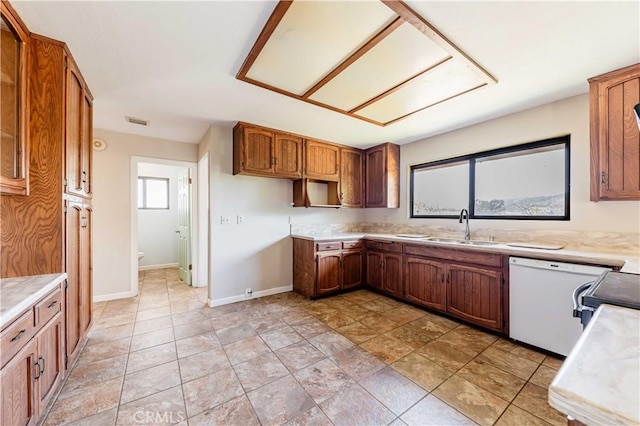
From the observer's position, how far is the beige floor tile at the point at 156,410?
1.47m

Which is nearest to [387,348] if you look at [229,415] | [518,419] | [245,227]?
[518,419]

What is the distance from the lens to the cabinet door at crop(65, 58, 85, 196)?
183cm

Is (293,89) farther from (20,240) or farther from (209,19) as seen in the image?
(20,240)

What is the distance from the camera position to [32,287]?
1.43m

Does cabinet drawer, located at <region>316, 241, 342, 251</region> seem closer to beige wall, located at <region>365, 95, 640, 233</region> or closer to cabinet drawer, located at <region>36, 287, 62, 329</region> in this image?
beige wall, located at <region>365, 95, 640, 233</region>

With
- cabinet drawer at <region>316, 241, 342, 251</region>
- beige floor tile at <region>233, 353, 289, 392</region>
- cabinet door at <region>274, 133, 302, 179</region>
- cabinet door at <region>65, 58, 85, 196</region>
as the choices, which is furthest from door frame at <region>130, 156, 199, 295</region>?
beige floor tile at <region>233, 353, 289, 392</region>

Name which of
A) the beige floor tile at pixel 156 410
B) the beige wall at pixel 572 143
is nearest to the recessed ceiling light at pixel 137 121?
the beige floor tile at pixel 156 410

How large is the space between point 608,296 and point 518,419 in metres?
0.93

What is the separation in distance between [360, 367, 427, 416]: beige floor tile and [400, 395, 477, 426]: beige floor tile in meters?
0.04

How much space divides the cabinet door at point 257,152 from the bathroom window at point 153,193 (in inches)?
135

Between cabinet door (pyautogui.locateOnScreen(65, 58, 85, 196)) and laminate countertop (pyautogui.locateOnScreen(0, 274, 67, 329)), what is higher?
cabinet door (pyautogui.locateOnScreen(65, 58, 85, 196))

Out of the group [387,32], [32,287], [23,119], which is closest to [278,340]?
[32,287]

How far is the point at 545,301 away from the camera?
216 cm

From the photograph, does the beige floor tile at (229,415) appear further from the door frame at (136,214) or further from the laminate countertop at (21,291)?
the door frame at (136,214)
